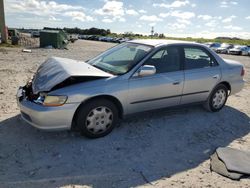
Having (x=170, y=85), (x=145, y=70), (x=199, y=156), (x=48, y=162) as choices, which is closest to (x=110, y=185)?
(x=48, y=162)

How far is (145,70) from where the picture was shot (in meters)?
4.45

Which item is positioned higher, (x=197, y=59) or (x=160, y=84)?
(x=197, y=59)

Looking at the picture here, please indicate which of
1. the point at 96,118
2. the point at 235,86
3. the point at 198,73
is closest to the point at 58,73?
the point at 96,118

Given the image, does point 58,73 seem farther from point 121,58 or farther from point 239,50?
point 239,50

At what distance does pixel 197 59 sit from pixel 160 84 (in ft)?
3.95

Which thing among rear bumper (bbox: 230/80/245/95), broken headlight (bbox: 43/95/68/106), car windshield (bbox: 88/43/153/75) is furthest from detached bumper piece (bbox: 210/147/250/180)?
broken headlight (bbox: 43/95/68/106)

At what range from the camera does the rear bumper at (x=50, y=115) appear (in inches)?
152

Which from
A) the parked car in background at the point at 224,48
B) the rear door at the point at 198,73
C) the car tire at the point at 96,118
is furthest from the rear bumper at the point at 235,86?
the parked car in background at the point at 224,48

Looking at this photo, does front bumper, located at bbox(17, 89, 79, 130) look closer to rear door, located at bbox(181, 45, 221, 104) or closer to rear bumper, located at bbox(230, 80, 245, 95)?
rear door, located at bbox(181, 45, 221, 104)

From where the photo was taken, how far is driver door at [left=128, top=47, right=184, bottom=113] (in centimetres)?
454

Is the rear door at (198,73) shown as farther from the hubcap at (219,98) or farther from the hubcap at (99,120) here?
the hubcap at (99,120)

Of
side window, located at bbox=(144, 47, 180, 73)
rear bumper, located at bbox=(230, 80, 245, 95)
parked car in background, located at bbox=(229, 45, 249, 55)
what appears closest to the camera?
side window, located at bbox=(144, 47, 180, 73)

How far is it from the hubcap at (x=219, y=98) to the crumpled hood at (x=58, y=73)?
2657mm

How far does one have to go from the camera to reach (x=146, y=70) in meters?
4.45
